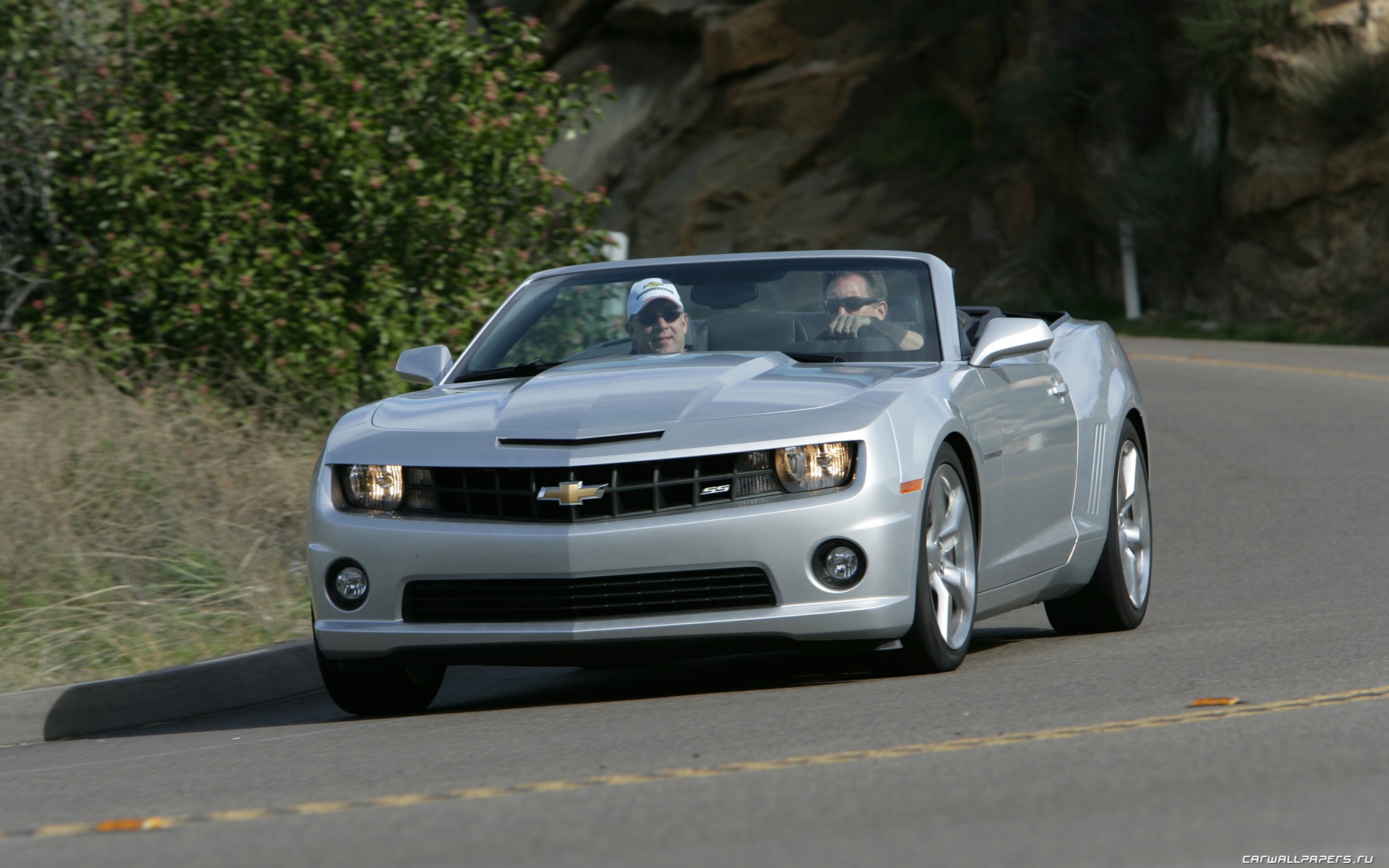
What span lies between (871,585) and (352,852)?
2232 millimetres

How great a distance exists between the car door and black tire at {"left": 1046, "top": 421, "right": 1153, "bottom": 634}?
465 mm

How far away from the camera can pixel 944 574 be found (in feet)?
20.6

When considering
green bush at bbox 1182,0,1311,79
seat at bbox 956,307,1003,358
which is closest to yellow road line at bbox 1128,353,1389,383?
green bush at bbox 1182,0,1311,79

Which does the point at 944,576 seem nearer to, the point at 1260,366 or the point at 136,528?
the point at 136,528

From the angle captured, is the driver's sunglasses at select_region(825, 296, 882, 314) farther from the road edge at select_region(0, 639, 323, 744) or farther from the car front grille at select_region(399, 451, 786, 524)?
the road edge at select_region(0, 639, 323, 744)

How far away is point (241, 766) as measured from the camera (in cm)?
551

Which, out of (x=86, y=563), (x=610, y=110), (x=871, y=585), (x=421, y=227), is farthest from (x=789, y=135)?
(x=871, y=585)

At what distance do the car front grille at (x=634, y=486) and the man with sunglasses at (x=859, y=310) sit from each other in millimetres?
1278

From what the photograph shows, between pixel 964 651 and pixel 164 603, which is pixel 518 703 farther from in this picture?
pixel 164 603

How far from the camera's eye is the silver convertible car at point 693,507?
19.1 ft

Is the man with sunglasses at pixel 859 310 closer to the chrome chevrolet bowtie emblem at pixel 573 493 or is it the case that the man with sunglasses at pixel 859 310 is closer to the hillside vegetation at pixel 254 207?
the chrome chevrolet bowtie emblem at pixel 573 493

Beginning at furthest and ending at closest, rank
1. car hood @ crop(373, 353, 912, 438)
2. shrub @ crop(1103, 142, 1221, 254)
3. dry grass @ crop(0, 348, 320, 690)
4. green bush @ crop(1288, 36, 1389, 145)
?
1. shrub @ crop(1103, 142, 1221, 254)
2. green bush @ crop(1288, 36, 1389, 145)
3. dry grass @ crop(0, 348, 320, 690)
4. car hood @ crop(373, 353, 912, 438)

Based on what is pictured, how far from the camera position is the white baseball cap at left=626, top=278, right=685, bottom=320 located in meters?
7.18

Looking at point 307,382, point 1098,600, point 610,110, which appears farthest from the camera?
point 610,110
